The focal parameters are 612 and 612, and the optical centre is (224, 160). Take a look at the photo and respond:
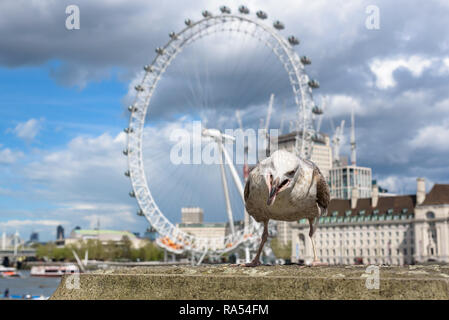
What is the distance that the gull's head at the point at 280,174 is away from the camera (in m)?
8.77

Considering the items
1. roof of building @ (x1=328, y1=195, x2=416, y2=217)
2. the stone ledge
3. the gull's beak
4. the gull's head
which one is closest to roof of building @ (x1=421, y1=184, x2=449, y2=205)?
roof of building @ (x1=328, y1=195, x2=416, y2=217)

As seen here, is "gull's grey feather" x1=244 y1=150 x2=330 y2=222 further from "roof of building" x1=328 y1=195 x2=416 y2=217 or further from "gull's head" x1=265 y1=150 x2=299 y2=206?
"roof of building" x1=328 y1=195 x2=416 y2=217

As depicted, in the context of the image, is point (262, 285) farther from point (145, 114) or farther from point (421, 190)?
point (421, 190)

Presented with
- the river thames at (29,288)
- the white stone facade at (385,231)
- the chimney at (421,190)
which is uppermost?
the chimney at (421,190)

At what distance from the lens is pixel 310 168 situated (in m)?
9.76

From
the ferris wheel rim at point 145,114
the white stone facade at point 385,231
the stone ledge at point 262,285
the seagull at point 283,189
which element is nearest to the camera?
the stone ledge at point 262,285

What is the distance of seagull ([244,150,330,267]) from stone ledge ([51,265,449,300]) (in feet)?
3.59

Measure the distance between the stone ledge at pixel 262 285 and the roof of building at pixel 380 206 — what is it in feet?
359

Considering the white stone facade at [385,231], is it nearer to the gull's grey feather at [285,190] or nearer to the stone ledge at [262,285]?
the gull's grey feather at [285,190]

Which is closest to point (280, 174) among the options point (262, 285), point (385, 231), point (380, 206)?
point (262, 285)

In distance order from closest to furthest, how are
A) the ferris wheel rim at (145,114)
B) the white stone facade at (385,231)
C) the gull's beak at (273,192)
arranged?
the gull's beak at (273,192) → the ferris wheel rim at (145,114) → the white stone facade at (385,231)

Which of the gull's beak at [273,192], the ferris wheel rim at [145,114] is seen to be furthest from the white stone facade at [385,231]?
the gull's beak at [273,192]

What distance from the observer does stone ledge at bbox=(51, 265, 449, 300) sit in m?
6.80
